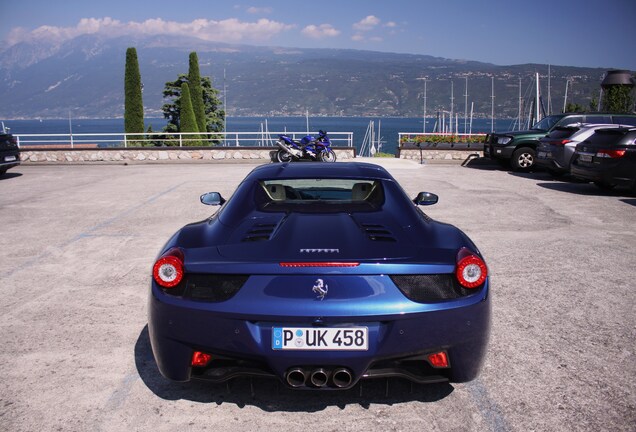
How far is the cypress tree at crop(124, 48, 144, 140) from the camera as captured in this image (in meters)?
34.6

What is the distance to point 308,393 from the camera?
329 centimetres

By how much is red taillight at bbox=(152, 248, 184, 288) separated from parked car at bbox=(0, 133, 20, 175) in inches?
608

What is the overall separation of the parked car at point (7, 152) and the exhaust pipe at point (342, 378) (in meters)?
16.2

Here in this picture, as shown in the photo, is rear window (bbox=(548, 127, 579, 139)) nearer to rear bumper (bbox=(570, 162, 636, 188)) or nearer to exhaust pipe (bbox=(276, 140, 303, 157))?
rear bumper (bbox=(570, 162, 636, 188))

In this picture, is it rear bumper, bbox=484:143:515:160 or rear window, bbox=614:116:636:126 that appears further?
rear bumper, bbox=484:143:515:160

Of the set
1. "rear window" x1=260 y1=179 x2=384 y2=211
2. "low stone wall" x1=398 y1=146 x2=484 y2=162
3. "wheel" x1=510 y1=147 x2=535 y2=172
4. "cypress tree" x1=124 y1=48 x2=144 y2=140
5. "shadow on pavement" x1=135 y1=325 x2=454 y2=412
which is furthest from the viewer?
"cypress tree" x1=124 y1=48 x2=144 y2=140

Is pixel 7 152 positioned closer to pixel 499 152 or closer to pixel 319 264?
pixel 499 152

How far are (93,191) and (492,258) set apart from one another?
9939 millimetres

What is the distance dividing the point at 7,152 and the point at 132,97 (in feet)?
64.1

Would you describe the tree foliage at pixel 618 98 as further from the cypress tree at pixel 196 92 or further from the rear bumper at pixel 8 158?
the rear bumper at pixel 8 158

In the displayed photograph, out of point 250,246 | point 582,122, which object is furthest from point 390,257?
point 582,122

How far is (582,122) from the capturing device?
54.9ft

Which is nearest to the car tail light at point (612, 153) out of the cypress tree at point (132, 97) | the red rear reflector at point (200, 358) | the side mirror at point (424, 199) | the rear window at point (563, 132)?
the rear window at point (563, 132)

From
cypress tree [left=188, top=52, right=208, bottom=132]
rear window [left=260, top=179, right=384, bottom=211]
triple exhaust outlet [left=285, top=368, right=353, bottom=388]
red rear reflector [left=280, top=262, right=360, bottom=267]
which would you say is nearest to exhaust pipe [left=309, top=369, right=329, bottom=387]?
triple exhaust outlet [left=285, top=368, right=353, bottom=388]
